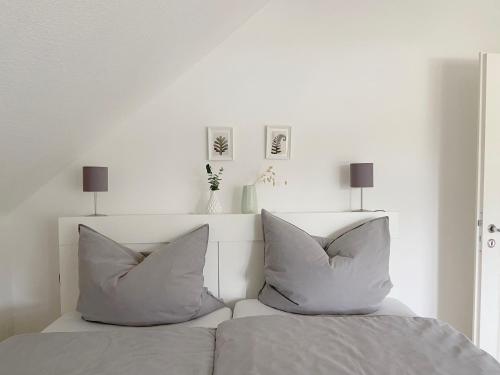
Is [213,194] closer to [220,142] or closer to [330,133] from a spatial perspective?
[220,142]

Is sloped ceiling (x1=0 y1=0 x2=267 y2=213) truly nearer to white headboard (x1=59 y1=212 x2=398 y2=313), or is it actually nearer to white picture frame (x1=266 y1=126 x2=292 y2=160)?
white headboard (x1=59 y1=212 x2=398 y2=313)

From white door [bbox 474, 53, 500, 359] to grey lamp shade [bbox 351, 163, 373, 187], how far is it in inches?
26.6

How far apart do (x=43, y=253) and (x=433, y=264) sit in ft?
8.94

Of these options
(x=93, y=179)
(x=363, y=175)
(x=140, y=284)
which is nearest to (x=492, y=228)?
(x=363, y=175)

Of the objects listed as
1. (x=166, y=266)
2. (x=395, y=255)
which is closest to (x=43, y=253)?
(x=166, y=266)

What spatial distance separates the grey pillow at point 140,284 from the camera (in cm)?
168

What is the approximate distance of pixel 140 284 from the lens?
5.59 ft

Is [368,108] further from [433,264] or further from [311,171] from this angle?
[433,264]

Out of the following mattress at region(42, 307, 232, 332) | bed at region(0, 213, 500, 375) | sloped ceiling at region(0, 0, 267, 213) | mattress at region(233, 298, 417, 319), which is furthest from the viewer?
mattress at region(233, 298, 417, 319)

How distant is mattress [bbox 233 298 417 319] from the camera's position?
1.77 metres

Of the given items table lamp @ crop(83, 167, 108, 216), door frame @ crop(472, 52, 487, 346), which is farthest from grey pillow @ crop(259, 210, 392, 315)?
table lamp @ crop(83, 167, 108, 216)

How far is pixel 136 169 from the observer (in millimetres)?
2205

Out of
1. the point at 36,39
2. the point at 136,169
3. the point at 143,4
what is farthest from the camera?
the point at 136,169

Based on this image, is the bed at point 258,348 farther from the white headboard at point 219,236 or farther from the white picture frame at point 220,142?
the white picture frame at point 220,142
